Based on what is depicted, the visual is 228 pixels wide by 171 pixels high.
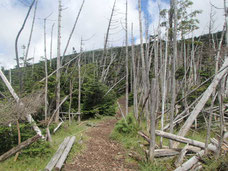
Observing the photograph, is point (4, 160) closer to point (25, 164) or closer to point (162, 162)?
point (25, 164)

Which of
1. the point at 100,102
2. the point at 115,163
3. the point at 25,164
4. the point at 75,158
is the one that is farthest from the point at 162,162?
the point at 100,102

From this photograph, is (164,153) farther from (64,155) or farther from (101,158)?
(64,155)

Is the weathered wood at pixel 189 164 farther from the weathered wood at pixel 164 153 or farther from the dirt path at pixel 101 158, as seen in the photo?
the dirt path at pixel 101 158

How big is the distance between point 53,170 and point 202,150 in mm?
3281

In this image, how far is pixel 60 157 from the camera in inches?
146

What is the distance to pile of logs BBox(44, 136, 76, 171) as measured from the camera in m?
3.35

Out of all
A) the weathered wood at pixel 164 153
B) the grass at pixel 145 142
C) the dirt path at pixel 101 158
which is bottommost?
the dirt path at pixel 101 158

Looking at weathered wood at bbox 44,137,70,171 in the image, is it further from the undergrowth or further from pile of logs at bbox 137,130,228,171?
pile of logs at bbox 137,130,228,171

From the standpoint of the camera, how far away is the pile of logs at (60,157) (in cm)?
335

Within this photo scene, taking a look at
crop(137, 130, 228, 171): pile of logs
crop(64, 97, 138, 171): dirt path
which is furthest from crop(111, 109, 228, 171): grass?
crop(64, 97, 138, 171): dirt path

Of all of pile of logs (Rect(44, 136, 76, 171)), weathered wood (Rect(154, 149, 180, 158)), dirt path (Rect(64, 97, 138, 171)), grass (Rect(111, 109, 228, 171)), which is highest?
weathered wood (Rect(154, 149, 180, 158))

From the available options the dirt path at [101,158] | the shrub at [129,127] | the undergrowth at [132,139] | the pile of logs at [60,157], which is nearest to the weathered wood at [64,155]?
the pile of logs at [60,157]

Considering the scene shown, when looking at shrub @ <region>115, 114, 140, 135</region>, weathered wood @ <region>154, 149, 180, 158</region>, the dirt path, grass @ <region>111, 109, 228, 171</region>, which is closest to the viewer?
grass @ <region>111, 109, 228, 171</region>

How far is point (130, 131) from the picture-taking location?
5.31 m
